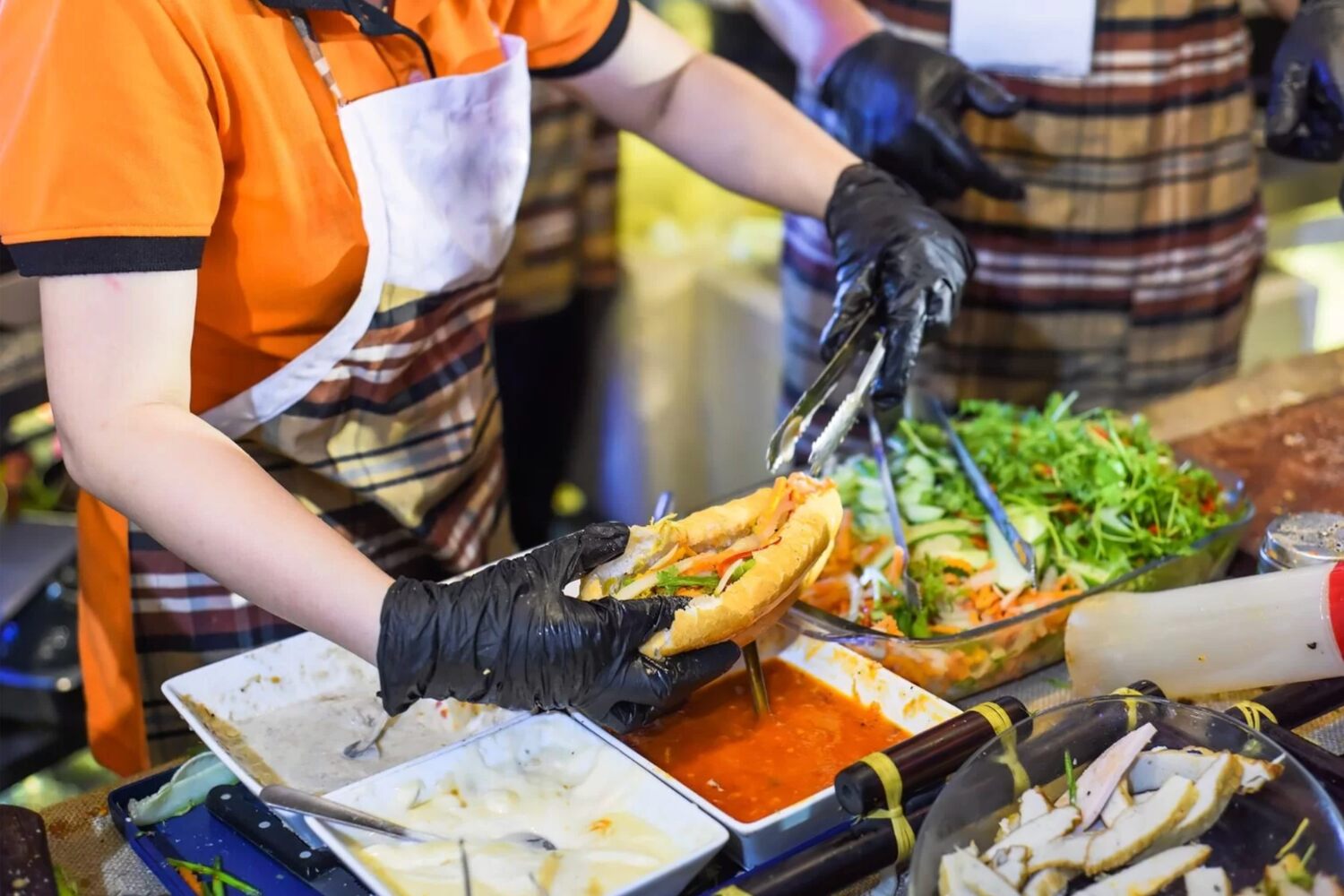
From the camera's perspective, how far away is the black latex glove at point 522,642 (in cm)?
144

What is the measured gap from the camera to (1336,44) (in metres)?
2.60

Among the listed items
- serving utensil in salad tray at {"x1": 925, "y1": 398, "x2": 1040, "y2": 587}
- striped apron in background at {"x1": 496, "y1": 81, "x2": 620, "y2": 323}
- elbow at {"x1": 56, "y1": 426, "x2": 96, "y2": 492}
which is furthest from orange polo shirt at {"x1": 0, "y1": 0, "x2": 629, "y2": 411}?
striped apron in background at {"x1": 496, "y1": 81, "x2": 620, "y2": 323}

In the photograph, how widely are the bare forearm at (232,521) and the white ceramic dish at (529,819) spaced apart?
0.63 feet

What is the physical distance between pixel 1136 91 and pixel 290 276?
189 centimetres

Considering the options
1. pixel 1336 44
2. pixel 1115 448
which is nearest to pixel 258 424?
pixel 1115 448

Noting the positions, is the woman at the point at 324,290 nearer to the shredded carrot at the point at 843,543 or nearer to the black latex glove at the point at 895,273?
the black latex glove at the point at 895,273

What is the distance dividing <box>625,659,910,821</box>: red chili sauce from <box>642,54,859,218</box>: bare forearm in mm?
1039

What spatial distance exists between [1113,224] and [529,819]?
204 cm

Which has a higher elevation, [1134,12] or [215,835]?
[1134,12]

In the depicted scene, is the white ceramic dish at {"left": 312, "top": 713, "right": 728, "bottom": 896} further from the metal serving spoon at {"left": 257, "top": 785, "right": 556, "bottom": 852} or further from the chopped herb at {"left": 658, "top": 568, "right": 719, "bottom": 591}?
the chopped herb at {"left": 658, "top": 568, "right": 719, "bottom": 591}

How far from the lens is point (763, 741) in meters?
1.68

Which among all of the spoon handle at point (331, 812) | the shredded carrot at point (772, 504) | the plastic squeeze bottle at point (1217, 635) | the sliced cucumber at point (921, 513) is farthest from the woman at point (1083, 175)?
the spoon handle at point (331, 812)

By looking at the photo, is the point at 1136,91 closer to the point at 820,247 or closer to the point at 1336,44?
the point at 1336,44

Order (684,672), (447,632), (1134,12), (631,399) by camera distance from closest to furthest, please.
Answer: (447,632) < (684,672) < (1134,12) < (631,399)
